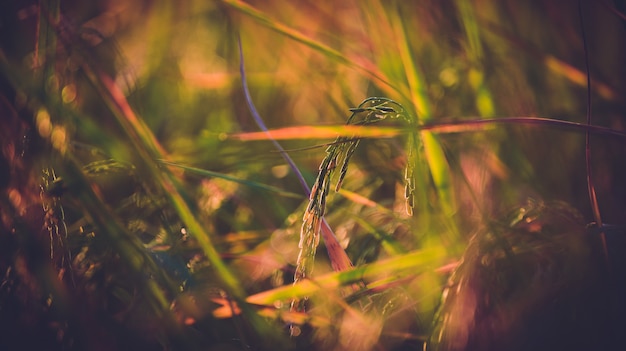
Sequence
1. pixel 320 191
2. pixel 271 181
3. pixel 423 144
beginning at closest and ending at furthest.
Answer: pixel 320 191 < pixel 423 144 < pixel 271 181

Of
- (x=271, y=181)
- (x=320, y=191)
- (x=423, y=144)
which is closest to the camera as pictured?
(x=320, y=191)

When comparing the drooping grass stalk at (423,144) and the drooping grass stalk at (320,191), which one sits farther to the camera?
the drooping grass stalk at (423,144)

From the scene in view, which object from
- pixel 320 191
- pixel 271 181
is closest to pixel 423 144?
pixel 320 191

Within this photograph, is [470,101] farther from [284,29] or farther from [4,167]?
[4,167]

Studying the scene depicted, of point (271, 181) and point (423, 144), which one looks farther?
point (271, 181)

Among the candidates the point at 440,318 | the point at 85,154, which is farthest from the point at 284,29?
the point at 85,154

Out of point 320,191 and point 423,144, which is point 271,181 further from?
point 320,191

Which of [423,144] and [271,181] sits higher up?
[423,144]

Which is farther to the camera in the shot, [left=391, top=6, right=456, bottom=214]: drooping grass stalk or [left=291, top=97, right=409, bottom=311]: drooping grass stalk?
[left=391, top=6, right=456, bottom=214]: drooping grass stalk
